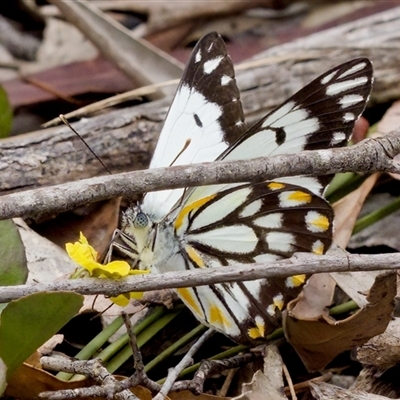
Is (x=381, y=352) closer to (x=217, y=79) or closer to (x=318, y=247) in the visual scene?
(x=318, y=247)

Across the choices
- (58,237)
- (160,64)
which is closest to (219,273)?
(58,237)

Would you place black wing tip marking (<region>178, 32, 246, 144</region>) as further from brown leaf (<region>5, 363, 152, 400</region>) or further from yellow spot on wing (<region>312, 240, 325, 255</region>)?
brown leaf (<region>5, 363, 152, 400</region>)

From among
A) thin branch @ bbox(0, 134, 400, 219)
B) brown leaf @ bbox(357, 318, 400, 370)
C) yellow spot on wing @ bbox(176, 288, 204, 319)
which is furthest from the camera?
yellow spot on wing @ bbox(176, 288, 204, 319)

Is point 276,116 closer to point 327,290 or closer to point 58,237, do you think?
point 327,290

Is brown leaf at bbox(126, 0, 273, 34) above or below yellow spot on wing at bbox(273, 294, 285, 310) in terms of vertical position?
above

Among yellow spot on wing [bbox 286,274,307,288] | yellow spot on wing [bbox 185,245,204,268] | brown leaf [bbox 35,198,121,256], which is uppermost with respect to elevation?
brown leaf [bbox 35,198,121,256]

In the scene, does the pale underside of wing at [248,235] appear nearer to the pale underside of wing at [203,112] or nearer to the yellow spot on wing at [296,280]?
the yellow spot on wing at [296,280]

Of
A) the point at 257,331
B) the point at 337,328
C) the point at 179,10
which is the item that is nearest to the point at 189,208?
the point at 257,331

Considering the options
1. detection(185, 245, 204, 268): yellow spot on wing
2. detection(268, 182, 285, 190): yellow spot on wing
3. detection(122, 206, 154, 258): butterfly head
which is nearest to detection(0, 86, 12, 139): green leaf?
detection(122, 206, 154, 258): butterfly head
